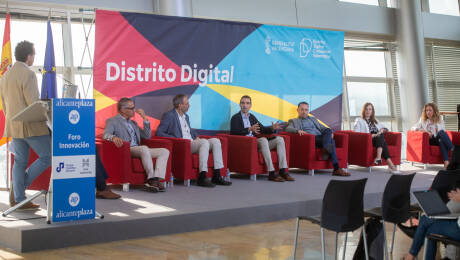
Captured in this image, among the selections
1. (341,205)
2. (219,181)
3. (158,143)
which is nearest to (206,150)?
(219,181)

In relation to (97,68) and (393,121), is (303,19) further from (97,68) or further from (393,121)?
(97,68)

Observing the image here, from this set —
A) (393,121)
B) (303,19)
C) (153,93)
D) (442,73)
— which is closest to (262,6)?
(303,19)

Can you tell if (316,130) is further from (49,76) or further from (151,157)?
(49,76)

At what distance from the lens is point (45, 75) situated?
5.14 metres

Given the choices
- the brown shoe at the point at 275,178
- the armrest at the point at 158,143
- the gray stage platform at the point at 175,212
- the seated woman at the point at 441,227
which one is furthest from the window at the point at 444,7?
the seated woman at the point at 441,227

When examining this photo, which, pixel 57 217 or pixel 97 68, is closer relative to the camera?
pixel 57 217

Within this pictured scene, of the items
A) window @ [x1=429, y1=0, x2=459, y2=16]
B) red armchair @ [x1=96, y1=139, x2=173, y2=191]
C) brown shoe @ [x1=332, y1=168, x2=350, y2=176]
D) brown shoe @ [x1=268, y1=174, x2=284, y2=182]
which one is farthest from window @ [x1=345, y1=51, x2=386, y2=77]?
red armchair @ [x1=96, y1=139, x2=173, y2=191]

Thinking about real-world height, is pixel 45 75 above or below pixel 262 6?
below

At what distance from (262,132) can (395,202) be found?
380cm

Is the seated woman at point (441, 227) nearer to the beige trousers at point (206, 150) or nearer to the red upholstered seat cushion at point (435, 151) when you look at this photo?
the beige trousers at point (206, 150)

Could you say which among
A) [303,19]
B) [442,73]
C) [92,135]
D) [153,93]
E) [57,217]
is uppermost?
[303,19]

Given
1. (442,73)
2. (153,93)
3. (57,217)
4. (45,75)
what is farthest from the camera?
(442,73)

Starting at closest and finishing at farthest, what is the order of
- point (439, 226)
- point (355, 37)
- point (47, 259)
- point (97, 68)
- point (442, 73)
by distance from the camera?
point (439, 226) → point (47, 259) → point (97, 68) → point (355, 37) → point (442, 73)

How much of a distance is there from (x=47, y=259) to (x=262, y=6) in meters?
6.56
